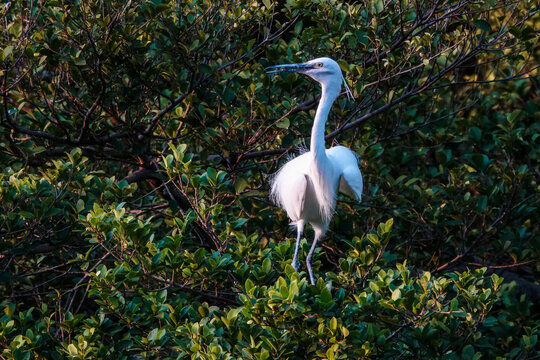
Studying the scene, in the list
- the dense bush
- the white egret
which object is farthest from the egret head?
the dense bush

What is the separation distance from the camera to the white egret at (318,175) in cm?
401

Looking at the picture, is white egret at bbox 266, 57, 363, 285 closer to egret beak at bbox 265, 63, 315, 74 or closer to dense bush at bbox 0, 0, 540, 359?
egret beak at bbox 265, 63, 315, 74

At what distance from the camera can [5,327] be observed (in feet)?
10.8

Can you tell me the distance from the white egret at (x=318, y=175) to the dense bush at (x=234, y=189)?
6.1 inches

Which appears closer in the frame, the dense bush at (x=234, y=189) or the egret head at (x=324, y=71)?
the dense bush at (x=234, y=189)

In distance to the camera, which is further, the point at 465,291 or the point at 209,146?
the point at 209,146

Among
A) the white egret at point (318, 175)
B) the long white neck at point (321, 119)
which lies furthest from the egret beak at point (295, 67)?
the long white neck at point (321, 119)

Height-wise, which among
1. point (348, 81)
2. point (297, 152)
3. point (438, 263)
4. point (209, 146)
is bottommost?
point (438, 263)

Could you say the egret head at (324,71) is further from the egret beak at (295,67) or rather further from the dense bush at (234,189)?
the dense bush at (234,189)

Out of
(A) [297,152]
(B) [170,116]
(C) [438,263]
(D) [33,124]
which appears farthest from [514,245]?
(D) [33,124]

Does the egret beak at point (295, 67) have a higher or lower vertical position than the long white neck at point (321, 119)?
higher

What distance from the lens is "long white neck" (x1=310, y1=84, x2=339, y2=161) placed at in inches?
157

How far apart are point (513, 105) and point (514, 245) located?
2.12m

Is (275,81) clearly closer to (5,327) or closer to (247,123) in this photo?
(247,123)
